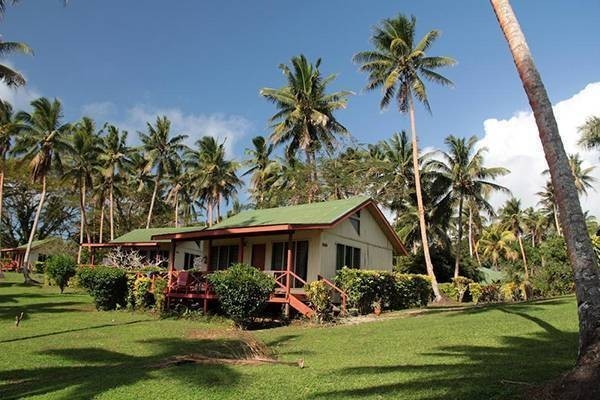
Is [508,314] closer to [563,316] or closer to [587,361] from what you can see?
[563,316]

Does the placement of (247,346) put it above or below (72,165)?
below

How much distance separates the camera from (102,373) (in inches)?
392

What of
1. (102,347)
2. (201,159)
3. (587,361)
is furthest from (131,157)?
(587,361)

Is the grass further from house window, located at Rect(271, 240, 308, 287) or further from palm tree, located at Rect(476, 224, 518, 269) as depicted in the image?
palm tree, located at Rect(476, 224, 518, 269)

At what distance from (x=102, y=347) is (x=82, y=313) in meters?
8.50

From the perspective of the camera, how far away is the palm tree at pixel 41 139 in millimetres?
37844

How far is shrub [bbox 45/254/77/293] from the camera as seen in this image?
29.7 metres

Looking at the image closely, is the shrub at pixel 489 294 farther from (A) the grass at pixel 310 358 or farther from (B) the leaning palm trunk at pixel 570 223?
(B) the leaning palm trunk at pixel 570 223

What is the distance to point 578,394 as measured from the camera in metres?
5.14

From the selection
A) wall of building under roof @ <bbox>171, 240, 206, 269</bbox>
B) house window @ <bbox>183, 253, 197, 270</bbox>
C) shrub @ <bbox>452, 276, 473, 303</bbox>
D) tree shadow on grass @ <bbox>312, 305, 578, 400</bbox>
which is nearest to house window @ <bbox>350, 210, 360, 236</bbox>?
shrub @ <bbox>452, 276, 473, 303</bbox>

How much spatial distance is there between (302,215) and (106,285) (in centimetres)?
943

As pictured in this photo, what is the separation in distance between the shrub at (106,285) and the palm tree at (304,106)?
17063 mm

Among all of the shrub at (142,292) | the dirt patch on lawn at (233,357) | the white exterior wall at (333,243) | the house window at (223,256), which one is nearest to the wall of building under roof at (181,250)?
the white exterior wall at (333,243)

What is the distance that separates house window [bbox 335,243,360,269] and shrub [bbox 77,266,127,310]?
32.6ft
